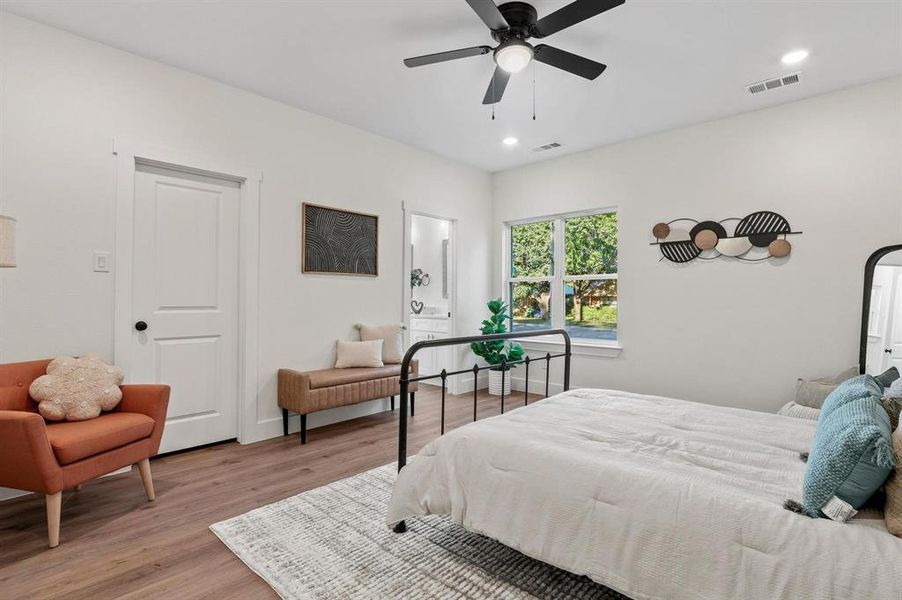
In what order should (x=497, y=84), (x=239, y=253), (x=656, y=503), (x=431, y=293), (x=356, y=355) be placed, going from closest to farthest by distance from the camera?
(x=656, y=503)
(x=497, y=84)
(x=239, y=253)
(x=356, y=355)
(x=431, y=293)

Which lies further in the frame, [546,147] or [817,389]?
[546,147]

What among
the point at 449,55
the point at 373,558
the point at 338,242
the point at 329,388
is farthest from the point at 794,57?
the point at 329,388

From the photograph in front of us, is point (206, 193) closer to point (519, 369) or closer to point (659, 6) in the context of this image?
point (659, 6)

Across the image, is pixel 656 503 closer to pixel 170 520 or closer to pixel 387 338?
pixel 170 520

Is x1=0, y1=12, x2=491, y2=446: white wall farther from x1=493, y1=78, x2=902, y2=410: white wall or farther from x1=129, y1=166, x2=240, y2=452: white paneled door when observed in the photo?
x1=493, y1=78, x2=902, y2=410: white wall

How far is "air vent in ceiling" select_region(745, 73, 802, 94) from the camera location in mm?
3312

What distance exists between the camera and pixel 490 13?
226 centimetres

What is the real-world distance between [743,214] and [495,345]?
2818 mm

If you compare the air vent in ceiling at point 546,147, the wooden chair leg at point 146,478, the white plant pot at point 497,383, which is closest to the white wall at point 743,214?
the air vent in ceiling at point 546,147

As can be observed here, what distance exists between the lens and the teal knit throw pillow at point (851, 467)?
48.3 inches

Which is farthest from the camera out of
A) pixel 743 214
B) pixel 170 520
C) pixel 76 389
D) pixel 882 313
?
pixel 743 214

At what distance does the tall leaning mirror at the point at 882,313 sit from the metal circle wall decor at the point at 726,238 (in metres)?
0.58

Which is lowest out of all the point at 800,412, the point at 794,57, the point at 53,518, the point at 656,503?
the point at 53,518

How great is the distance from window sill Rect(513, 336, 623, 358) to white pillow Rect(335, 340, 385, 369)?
1.45 meters
